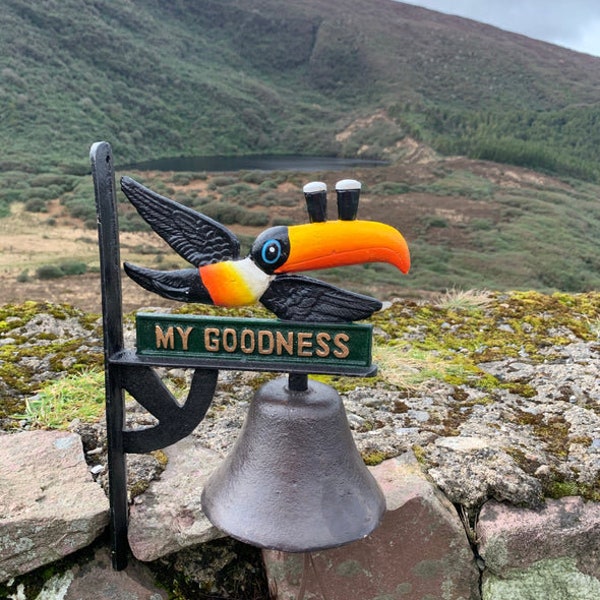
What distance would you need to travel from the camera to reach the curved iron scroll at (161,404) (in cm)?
216

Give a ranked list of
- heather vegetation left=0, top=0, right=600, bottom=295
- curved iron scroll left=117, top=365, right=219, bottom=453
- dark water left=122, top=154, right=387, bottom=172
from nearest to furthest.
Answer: curved iron scroll left=117, top=365, right=219, bottom=453 < heather vegetation left=0, top=0, right=600, bottom=295 < dark water left=122, top=154, right=387, bottom=172

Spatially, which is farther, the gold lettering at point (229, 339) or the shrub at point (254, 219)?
the shrub at point (254, 219)

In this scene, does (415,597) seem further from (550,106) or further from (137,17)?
(137,17)

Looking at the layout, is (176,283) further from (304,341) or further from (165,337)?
(304,341)

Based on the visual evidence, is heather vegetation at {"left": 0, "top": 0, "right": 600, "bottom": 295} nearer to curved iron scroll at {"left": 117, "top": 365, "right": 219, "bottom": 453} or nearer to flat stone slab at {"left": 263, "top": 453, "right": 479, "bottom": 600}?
flat stone slab at {"left": 263, "top": 453, "right": 479, "bottom": 600}

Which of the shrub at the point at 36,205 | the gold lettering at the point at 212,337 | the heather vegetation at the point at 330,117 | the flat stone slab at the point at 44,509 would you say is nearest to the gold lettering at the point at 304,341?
the gold lettering at the point at 212,337

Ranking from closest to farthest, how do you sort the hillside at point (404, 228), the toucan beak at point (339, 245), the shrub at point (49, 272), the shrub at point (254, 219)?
the toucan beak at point (339, 245) → the shrub at point (49, 272) → the hillside at point (404, 228) → the shrub at point (254, 219)

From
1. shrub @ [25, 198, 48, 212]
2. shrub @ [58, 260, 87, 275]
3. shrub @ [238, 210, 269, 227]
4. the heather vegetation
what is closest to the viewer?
→ shrub @ [58, 260, 87, 275]

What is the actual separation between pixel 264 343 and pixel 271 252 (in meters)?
0.29

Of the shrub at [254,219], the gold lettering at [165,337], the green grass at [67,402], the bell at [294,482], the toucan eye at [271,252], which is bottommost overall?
the shrub at [254,219]

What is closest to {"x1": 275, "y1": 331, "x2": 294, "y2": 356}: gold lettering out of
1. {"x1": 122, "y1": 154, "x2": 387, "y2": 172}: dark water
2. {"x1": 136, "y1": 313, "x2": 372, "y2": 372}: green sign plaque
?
{"x1": 136, "y1": 313, "x2": 372, "y2": 372}: green sign plaque

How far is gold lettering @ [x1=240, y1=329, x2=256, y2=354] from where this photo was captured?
80.2 inches

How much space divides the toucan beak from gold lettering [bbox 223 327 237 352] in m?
0.25

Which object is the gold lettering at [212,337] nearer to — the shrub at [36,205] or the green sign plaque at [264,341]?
the green sign plaque at [264,341]
